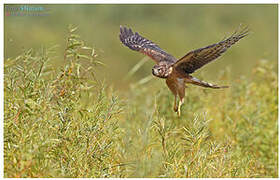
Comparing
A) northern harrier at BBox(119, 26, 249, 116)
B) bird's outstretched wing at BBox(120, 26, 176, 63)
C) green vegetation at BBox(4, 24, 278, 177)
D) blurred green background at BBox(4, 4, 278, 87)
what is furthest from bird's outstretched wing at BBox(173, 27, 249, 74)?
blurred green background at BBox(4, 4, 278, 87)

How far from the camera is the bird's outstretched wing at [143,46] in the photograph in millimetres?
8797

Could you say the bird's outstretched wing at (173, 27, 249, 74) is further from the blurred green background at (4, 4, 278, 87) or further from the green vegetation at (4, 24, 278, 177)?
the blurred green background at (4, 4, 278, 87)

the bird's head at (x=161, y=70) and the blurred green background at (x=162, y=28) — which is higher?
the blurred green background at (x=162, y=28)

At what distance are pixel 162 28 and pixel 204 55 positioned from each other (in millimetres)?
21107

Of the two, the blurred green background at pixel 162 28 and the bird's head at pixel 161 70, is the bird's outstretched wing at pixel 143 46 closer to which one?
the bird's head at pixel 161 70

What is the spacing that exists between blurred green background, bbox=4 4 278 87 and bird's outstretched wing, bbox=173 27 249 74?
13.8 meters

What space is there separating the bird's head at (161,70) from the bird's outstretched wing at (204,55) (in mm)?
100

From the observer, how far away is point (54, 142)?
581 centimetres

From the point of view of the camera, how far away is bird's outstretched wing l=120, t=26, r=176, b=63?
8797mm

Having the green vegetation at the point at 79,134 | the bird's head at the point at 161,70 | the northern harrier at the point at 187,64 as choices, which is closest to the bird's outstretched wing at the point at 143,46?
the northern harrier at the point at 187,64

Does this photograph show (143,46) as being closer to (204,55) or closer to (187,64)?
(187,64)

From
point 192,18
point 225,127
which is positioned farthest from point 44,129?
point 192,18

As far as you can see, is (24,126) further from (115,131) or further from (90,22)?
(90,22)

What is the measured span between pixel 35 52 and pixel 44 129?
1.51m
